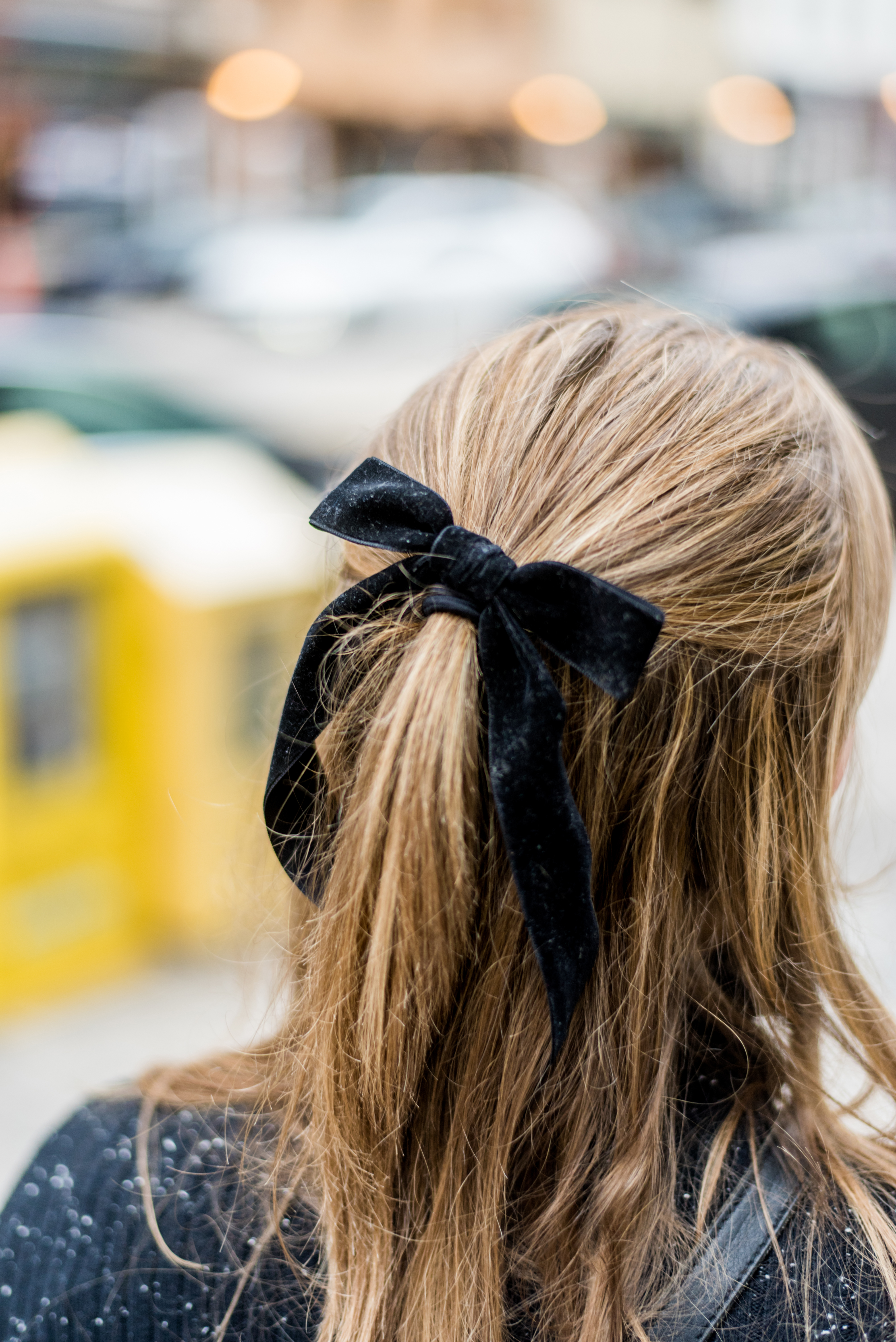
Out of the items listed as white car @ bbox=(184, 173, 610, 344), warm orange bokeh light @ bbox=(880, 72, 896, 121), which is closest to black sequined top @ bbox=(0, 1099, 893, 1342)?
white car @ bbox=(184, 173, 610, 344)

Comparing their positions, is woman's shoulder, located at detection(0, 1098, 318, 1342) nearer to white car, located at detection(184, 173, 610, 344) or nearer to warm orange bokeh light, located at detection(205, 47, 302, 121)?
white car, located at detection(184, 173, 610, 344)

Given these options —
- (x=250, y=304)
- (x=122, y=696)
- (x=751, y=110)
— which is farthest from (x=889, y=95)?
(x=122, y=696)

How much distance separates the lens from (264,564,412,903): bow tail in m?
0.97

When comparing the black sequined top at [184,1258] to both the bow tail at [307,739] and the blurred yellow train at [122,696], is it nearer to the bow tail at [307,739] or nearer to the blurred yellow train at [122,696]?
the bow tail at [307,739]

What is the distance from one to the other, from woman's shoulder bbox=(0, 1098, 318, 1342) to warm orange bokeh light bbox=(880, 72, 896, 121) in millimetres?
31963

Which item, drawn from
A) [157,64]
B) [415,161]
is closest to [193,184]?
[157,64]

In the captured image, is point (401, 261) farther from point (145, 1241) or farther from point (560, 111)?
point (560, 111)

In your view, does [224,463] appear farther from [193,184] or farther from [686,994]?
[193,184]

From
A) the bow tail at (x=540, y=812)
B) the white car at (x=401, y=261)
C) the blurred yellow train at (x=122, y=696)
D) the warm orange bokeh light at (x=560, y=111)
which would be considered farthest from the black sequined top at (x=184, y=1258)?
the warm orange bokeh light at (x=560, y=111)

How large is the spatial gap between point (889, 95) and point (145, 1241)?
108 ft

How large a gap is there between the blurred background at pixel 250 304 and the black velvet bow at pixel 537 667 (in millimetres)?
402

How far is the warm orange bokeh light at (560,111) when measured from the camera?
968 inches

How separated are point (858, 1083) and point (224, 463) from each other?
249 cm

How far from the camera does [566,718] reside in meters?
0.92
